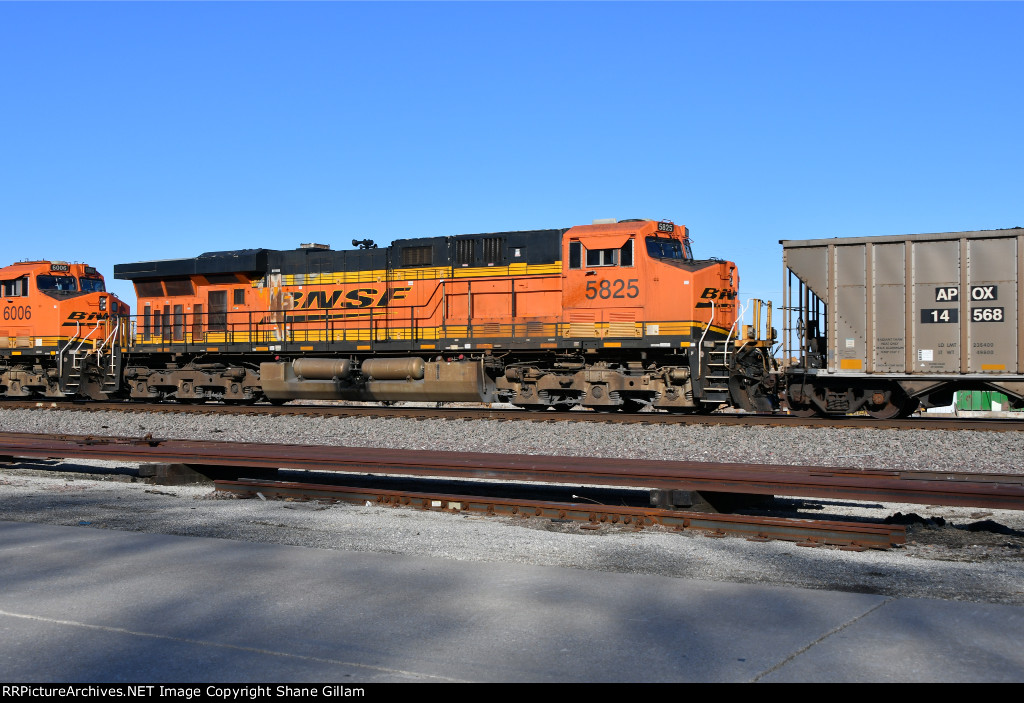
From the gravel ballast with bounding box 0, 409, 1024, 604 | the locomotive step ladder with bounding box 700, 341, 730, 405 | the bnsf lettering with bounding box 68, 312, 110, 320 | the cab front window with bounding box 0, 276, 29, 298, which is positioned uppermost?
the cab front window with bounding box 0, 276, 29, 298

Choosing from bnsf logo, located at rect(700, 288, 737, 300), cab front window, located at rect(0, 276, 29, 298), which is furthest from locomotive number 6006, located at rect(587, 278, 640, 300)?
cab front window, located at rect(0, 276, 29, 298)

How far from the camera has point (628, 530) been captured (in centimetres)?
700

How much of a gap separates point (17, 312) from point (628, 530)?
2260 cm

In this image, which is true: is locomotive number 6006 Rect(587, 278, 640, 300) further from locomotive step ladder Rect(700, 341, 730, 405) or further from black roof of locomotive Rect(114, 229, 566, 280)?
locomotive step ladder Rect(700, 341, 730, 405)

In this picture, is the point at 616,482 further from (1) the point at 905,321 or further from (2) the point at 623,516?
(1) the point at 905,321

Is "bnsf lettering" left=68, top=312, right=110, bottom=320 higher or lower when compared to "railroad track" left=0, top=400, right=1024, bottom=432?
higher

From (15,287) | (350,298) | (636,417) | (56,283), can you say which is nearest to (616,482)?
(636,417)

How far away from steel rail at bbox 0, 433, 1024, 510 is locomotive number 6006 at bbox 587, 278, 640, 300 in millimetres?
8008

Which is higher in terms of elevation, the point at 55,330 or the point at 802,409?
the point at 55,330

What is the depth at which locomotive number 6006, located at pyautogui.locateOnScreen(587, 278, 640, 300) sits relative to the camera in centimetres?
1672

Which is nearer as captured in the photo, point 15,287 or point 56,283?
point 56,283

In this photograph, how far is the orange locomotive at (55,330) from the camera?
22.6 meters
